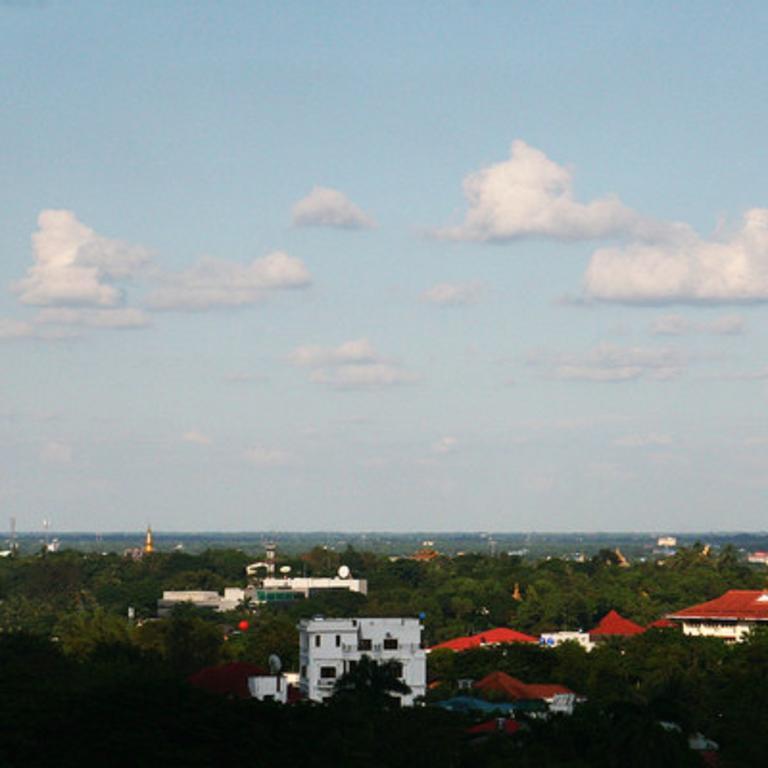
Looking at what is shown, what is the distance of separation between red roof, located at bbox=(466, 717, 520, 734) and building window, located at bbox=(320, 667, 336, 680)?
20.4m

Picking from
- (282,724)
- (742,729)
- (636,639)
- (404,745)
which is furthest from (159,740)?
(636,639)

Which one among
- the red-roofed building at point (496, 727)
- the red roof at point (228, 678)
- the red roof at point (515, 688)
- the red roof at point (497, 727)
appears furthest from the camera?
the red roof at point (515, 688)

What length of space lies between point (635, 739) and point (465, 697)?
42.1 metres

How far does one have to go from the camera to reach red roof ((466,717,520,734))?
10231 centimetres

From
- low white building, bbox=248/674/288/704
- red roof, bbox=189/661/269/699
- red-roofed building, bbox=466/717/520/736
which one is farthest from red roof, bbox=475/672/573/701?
red-roofed building, bbox=466/717/520/736

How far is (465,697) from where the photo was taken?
130250mm

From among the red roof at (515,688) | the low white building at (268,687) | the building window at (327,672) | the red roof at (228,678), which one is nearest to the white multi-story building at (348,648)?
the building window at (327,672)

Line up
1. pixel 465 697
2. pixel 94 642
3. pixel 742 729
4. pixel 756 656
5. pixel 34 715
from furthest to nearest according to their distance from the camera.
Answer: pixel 94 642 < pixel 756 656 < pixel 465 697 < pixel 742 729 < pixel 34 715

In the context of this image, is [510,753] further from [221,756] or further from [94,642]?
[94,642]

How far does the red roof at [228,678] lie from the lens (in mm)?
114562

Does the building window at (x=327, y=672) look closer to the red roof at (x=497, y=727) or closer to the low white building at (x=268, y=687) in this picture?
the low white building at (x=268, y=687)

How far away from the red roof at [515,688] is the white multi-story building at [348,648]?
923cm

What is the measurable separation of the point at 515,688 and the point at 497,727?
104 feet

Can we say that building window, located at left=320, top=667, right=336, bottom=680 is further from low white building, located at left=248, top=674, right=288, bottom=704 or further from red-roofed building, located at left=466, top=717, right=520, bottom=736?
red-roofed building, located at left=466, top=717, right=520, bottom=736
